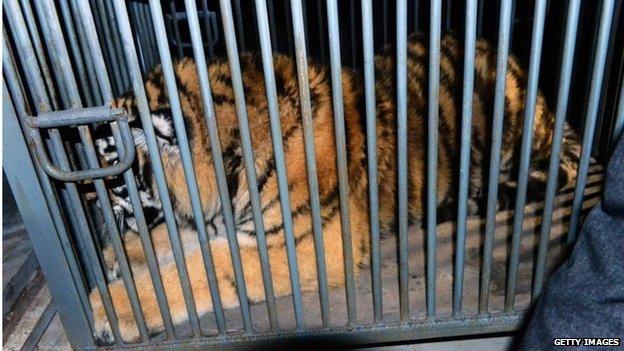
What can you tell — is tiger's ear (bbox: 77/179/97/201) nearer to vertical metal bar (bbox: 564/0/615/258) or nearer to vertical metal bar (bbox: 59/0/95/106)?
vertical metal bar (bbox: 59/0/95/106)

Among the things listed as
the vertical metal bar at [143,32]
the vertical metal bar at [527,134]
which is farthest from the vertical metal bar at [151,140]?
the vertical metal bar at [143,32]

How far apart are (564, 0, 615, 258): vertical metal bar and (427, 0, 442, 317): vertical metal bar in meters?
0.26

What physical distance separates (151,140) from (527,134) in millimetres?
676

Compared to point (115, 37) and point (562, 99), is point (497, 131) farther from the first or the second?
point (115, 37)

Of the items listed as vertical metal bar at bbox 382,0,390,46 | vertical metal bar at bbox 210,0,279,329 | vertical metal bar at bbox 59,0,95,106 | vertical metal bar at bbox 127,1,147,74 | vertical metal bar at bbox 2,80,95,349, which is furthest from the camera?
vertical metal bar at bbox 382,0,390,46

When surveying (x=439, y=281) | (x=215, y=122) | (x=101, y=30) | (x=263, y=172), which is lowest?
(x=439, y=281)

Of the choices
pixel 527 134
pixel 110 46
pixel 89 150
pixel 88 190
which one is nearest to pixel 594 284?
pixel 527 134

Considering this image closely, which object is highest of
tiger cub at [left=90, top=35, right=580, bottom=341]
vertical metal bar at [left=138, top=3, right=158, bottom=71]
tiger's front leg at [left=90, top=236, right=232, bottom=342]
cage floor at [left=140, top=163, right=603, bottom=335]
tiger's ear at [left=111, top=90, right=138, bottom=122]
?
vertical metal bar at [left=138, top=3, right=158, bottom=71]

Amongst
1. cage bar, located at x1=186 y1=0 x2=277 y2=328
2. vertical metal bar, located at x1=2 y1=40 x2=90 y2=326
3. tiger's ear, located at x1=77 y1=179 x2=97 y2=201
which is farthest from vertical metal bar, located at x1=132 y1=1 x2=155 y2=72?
cage bar, located at x1=186 y1=0 x2=277 y2=328

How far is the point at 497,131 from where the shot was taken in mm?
924

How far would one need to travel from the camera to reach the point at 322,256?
1045mm

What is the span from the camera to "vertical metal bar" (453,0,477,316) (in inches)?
32.7

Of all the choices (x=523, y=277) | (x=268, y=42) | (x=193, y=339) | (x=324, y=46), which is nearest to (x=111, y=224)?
(x=193, y=339)

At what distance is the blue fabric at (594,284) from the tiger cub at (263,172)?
59cm
